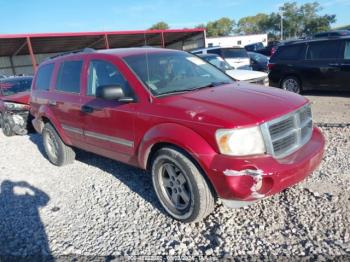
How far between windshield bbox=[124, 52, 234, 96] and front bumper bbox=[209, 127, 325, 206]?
122 centimetres

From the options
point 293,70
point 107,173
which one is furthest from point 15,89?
point 293,70

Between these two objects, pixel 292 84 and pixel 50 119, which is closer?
pixel 50 119

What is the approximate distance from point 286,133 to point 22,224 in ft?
10.3

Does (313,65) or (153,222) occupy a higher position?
(313,65)

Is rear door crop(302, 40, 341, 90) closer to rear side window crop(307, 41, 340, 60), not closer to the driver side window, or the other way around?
rear side window crop(307, 41, 340, 60)

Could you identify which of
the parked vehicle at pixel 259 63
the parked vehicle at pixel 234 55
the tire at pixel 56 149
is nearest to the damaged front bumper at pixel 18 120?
the tire at pixel 56 149

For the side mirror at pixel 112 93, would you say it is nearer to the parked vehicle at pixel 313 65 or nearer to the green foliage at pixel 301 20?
the parked vehicle at pixel 313 65

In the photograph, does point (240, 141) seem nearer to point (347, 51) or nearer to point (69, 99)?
point (69, 99)

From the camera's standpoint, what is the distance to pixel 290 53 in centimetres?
984

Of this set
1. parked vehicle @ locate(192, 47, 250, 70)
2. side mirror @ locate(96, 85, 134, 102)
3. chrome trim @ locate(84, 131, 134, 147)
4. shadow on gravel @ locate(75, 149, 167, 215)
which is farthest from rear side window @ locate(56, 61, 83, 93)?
parked vehicle @ locate(192, 47, 250, 70)

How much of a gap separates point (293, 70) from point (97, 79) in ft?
23.2

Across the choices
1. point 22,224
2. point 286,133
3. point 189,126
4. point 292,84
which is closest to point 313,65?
point 292,84

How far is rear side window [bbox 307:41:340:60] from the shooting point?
8.82 metres

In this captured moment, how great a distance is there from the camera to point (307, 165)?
319 cm
